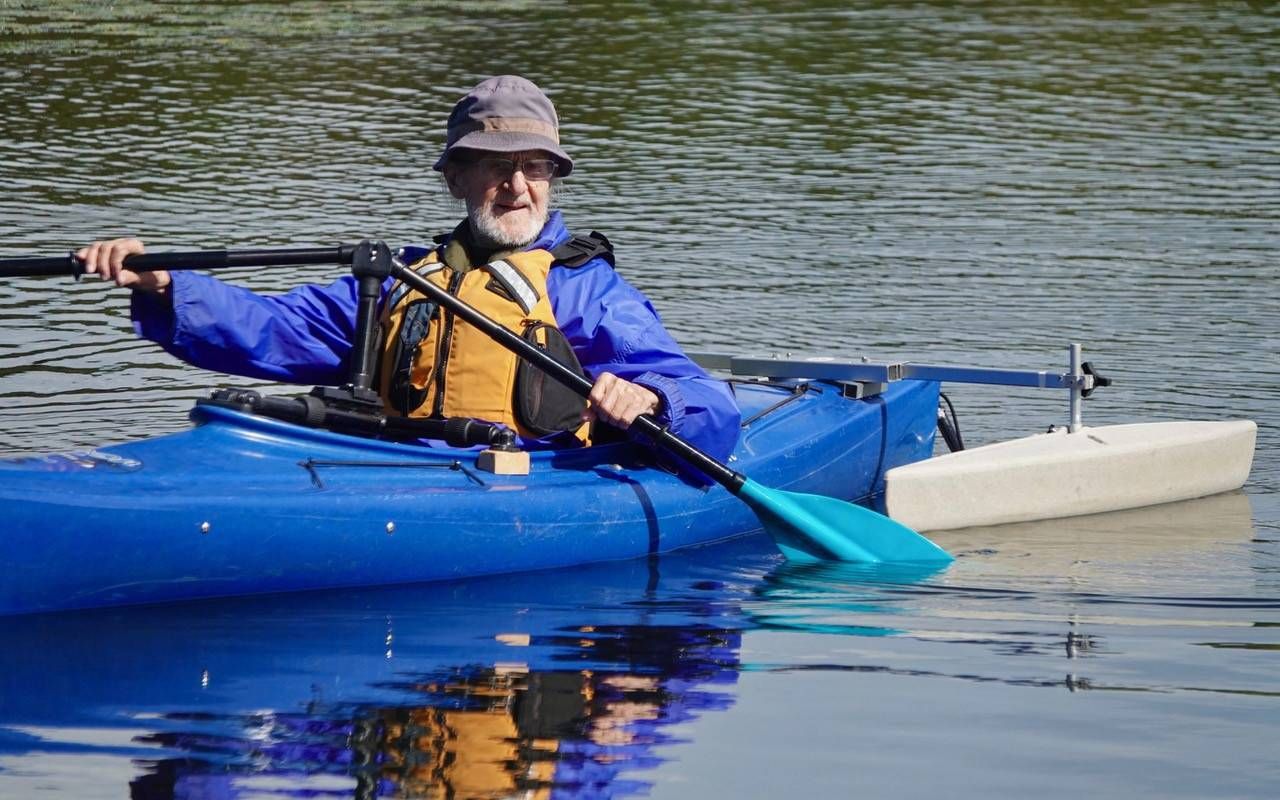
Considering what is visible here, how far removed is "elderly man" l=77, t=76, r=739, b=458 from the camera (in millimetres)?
5395

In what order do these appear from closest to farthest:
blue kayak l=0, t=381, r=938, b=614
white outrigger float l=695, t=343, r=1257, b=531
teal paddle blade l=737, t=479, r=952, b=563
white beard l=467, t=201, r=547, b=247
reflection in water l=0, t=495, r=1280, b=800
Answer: reflection in water l=0, t=495, r=1280, b=800 → blue kayak l=0, t=381, r=938, b=614 → white beard l=467, t=201, r=547, b=247 → teal paddle blade l=737, t=479, r=952, b=563 → white outrigger float l=695, t=343, r=1257, b=531

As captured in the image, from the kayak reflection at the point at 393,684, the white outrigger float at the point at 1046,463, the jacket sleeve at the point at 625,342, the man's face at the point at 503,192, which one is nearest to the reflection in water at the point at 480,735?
the kayak reflection at the point at 393,684

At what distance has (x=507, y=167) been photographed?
17.9 ft

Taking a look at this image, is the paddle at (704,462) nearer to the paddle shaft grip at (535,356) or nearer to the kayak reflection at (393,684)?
the paddle shaft grip at (535,356)

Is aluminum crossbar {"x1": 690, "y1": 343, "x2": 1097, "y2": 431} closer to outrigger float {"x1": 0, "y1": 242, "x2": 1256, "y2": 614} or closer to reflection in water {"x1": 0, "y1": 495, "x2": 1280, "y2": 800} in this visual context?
outrigger float {"x1": 0, "y1": 242, "x2": 1256, "y2": 614}

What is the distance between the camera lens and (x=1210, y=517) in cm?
664

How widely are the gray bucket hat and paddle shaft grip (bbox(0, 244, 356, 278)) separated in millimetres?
464

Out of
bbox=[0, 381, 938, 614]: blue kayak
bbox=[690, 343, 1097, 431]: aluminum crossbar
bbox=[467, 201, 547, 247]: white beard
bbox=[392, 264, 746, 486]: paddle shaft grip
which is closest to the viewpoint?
bbox=[0, 381, 938, 614]: blue kayak

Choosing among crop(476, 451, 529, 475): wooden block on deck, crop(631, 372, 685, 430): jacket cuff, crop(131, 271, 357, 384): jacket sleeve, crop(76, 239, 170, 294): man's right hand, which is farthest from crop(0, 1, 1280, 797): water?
crop(76, 239, 170, 294): man's right hand

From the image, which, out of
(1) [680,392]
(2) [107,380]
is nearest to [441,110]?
(2) [107,380]

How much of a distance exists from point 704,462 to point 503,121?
1.07 metres

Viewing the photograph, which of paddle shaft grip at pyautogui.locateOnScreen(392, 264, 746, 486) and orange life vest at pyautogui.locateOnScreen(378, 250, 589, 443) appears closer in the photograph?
paddle shaft grip at pyautogui.locateOnScreen(392, 264, 746, 486)

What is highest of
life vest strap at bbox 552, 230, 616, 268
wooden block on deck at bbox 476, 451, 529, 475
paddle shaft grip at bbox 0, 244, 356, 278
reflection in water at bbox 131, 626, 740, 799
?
life vest strap at bbox 552, 230, 616, 268

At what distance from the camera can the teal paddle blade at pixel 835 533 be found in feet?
19.0
